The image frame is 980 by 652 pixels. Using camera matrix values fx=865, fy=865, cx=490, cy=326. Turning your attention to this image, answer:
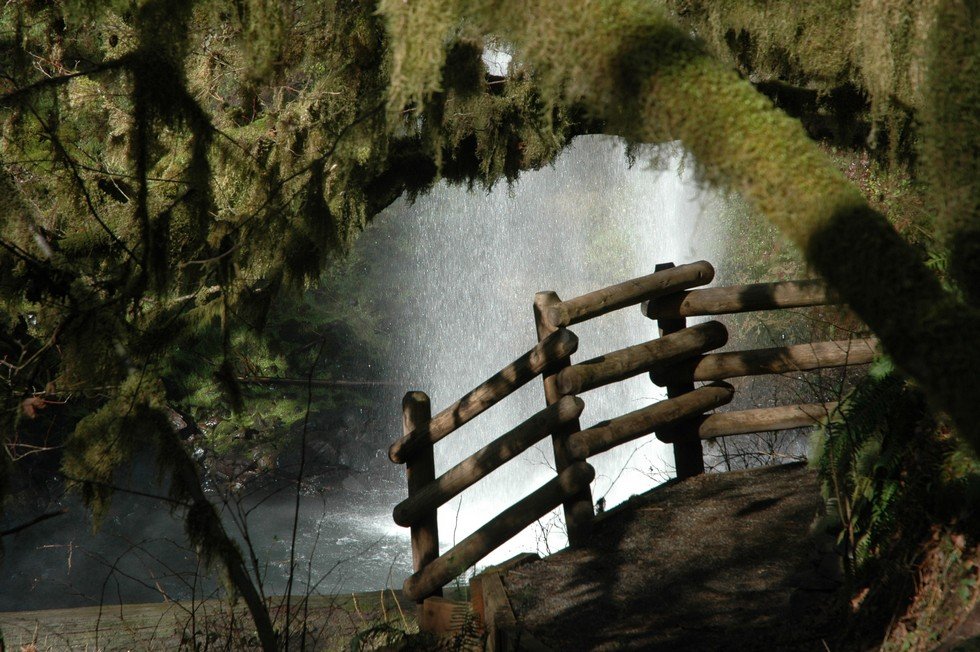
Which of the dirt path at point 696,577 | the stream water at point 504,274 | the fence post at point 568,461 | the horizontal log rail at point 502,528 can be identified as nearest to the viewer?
the dirt path at point 696,577

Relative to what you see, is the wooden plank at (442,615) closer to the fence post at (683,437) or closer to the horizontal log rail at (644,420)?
the horizontal log rail at (644,420)

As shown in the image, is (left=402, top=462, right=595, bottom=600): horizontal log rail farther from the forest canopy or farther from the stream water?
the stream water

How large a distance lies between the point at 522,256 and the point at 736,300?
1315 centimetres

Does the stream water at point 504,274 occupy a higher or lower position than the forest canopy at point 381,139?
higher

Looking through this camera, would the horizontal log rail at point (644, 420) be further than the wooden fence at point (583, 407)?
Yes

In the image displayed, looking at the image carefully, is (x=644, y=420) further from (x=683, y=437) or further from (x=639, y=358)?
(x=683, y=437)

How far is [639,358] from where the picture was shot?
570 centimetres

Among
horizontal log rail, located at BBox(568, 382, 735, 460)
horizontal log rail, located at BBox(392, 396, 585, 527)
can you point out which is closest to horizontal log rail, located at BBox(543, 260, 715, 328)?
horizontal log rail, located at BBox(392, 396, 585, 527)

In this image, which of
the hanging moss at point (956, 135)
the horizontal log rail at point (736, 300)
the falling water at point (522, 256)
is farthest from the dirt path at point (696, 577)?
the falling water at point (522, 256)

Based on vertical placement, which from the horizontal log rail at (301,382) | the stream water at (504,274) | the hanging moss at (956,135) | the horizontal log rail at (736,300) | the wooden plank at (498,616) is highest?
the stream water at (504,274)

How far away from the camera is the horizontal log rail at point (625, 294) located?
541 centimetres

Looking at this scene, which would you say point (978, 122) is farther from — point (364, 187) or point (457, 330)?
point (457, 330)

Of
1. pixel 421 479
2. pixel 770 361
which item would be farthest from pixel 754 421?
pixel 421 479

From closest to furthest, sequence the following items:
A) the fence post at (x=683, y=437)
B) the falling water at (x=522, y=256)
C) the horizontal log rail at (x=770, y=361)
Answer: the horizontal log rail at (x=770, y=361) → the fence post at (x=683, y=437) → the falling water at (x=522, y=256)
